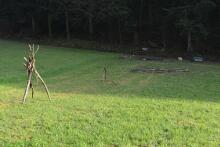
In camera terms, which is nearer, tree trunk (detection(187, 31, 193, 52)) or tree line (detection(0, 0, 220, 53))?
tree line (detection(0, 0, 220, 53))

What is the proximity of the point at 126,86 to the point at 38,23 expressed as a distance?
44.1m

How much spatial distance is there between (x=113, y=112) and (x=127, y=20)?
3949 centimetres

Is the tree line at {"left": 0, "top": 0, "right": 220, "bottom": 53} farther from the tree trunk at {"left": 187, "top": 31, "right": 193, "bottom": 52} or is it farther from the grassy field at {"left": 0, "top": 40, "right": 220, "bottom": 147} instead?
the grassy field at {"left": 0, "top": 40, "right": 220, "bottom": 147}

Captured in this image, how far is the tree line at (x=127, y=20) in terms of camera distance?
44.2 m

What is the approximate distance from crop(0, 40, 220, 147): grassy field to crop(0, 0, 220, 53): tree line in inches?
736

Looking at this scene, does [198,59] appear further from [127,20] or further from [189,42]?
[127,20]

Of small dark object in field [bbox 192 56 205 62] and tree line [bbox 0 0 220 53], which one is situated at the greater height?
tree line [bbox 0 0 220 53]

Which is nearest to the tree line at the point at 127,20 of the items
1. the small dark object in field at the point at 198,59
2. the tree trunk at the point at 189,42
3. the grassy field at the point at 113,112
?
the tree trunk at the point at 189,42

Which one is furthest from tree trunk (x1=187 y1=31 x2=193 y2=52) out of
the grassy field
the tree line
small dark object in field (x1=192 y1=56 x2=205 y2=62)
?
the grassy field

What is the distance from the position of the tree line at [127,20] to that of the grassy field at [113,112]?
61.3ft

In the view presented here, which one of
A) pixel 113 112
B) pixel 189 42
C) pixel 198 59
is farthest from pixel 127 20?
pixel 113 112

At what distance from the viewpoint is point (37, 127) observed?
11297 millimetres

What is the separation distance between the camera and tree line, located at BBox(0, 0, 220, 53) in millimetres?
44156

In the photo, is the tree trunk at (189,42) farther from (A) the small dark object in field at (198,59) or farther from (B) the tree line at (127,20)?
(A) the small dark object in field at (198,59)
